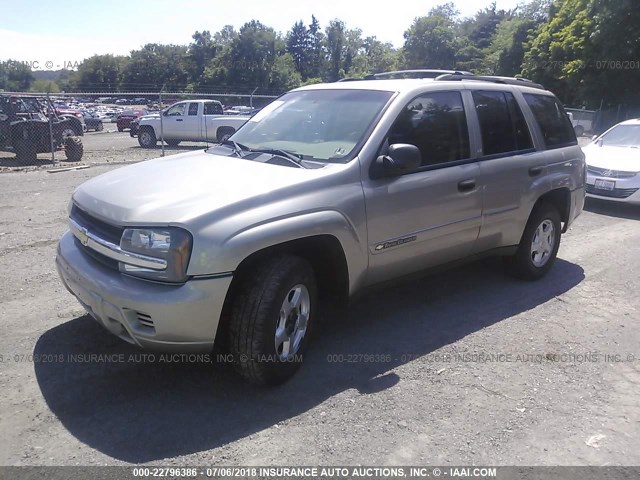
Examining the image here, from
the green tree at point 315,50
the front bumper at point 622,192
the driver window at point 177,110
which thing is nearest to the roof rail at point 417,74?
the front bumper at point 622,192

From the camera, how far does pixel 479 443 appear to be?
119 inches

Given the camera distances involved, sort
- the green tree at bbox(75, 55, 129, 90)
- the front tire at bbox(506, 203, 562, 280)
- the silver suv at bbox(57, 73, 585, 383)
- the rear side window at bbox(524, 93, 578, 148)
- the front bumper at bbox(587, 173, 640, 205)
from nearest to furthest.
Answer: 1. the silver suv at bbox(57, 73, 585, 383)
2. the front tire at bbox(506, 203, 562, 280)
3. the rear side window at bbox(524, 93, 578, 148)
4. the front bumper at bbox(587, 173, 640, 205)
5. the green tree at bbox(75, 55, 129, 90)

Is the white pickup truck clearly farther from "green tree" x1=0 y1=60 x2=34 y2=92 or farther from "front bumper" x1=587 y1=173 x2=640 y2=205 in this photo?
"green tree" x1=0 y1=60 x2=34 y2=92

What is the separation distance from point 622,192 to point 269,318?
8.17 m

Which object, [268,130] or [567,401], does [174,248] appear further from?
[567,401]

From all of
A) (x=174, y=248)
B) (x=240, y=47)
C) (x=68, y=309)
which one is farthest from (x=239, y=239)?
(x=240, y=47)

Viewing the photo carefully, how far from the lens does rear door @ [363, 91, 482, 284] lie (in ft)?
12.8

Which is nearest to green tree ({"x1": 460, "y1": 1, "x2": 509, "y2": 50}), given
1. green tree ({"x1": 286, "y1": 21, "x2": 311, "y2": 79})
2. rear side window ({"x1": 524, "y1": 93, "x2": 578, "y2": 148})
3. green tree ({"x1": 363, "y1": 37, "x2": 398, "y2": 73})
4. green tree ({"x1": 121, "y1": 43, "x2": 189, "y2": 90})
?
green tree ({"x1": 363, "y1": 37, "x2": 398, "y2": 73})

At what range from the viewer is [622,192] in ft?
30.3

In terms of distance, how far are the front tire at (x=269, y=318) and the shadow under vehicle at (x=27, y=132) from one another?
1183 cm

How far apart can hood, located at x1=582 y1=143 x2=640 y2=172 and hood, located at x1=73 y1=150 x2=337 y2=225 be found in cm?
771

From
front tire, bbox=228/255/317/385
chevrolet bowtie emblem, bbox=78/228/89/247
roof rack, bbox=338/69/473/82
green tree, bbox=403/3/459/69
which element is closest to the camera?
front tire, bbox=228/255/317/385

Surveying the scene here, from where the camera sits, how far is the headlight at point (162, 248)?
9.89ft

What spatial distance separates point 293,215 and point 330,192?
365 millimetres
